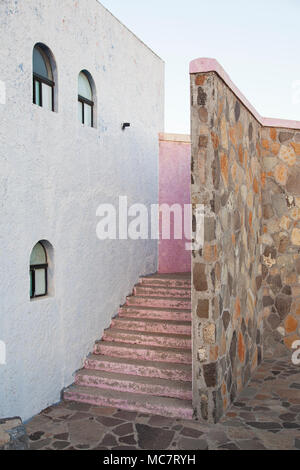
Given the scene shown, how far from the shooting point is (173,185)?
30.9 feet

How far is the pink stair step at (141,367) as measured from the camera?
18.9ft

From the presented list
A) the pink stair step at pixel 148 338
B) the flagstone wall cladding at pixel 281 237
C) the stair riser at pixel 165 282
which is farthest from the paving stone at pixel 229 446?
the stair riser at pixel 165 282

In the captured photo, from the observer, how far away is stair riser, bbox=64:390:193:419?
5144mm

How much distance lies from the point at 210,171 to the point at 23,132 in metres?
2.07

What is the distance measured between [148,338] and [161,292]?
1350mm

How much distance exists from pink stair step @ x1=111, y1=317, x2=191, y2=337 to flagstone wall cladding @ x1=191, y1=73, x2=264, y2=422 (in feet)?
2.88

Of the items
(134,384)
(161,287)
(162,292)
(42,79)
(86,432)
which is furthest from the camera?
(161,287)

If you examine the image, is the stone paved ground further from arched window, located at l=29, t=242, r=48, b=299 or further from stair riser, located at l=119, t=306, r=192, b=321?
stair riser, located at l=119, t=306, r=192, b=321

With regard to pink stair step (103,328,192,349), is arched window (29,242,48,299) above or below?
above

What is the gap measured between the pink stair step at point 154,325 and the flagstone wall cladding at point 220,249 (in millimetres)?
877

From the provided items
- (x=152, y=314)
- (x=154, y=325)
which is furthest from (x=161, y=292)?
(x=154, y=325)

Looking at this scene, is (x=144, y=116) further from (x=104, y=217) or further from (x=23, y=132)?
(x=23, y=132)

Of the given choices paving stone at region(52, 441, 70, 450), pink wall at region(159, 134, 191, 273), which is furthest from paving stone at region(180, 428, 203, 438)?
pink wall at region(159, 134, 191, 273)

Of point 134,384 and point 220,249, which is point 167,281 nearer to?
point 134,384
